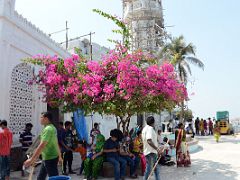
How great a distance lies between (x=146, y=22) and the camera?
125ft


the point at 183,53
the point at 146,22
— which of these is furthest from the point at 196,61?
the point at 146,22

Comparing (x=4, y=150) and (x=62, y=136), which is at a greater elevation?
(x=62, y=136)

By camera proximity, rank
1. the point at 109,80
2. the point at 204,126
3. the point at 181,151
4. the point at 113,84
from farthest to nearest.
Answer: the point at 204,126
the point at 181,151
the point at 109,80
the point at 113,84

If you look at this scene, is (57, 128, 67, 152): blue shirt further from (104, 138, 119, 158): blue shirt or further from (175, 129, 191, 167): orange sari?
(175, 129, 191, 167): orange sari

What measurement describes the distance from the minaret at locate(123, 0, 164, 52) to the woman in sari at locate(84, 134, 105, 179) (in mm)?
31172

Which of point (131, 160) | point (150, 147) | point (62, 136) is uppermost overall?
point (62, 136)

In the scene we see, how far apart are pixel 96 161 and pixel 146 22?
108 ft

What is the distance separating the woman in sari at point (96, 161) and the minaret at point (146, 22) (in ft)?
102

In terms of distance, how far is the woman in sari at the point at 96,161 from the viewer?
7.26 m

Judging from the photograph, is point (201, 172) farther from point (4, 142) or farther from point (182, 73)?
point (182, 73)

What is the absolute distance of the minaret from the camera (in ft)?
124

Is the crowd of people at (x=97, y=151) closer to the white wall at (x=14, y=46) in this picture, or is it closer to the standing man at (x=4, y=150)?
the standing man at (x=4, y=150)

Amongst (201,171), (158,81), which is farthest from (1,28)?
(201,171)

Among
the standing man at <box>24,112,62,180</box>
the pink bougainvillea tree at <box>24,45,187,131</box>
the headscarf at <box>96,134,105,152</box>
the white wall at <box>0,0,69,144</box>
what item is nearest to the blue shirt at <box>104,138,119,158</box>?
the headscarf at <box>96,134,105,152</box>
